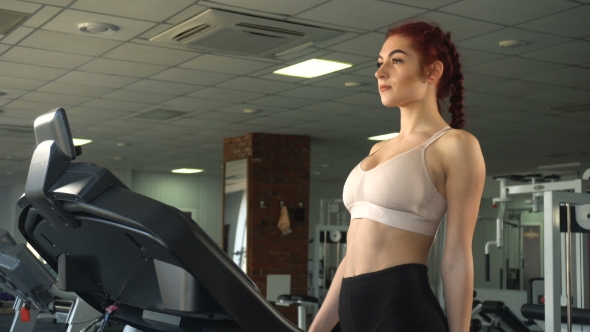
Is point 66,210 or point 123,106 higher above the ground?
point 123,106

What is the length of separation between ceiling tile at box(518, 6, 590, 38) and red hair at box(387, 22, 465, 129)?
10.8ft

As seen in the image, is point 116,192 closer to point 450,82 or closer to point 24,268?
point 450,82

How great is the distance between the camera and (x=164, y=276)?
39.0 inches

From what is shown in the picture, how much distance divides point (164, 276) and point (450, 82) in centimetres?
69

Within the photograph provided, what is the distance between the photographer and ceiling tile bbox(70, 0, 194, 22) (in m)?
4.40

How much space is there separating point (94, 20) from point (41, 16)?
328 mm

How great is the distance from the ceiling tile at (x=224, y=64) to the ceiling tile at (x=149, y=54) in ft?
0.34

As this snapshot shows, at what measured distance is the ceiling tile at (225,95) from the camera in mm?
6922

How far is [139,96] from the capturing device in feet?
23.6

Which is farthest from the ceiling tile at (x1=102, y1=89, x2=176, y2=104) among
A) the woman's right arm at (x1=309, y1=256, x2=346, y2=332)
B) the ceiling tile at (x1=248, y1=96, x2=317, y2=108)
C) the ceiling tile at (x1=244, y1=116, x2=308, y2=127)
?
the woman's right arm at (x1=309, y1=256, x2=346, y2=332)

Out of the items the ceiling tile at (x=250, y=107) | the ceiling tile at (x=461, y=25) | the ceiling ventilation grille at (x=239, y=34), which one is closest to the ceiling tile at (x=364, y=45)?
the ceiling ventilation grille at (x=239, y=34)

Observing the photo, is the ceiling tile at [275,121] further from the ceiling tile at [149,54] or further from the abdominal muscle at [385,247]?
the abdominal muscle at [385,247]

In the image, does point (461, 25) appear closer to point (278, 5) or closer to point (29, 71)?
point (278, 5)

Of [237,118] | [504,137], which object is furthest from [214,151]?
[504,137]
